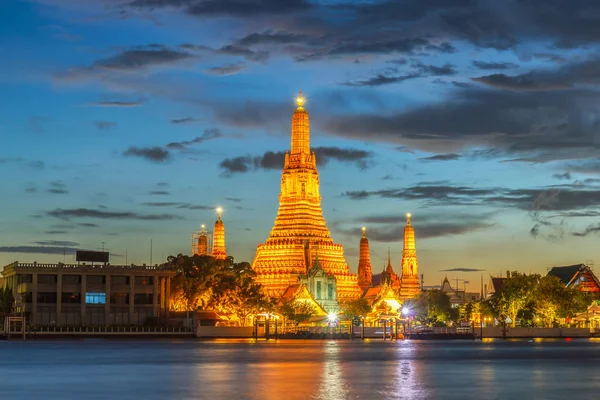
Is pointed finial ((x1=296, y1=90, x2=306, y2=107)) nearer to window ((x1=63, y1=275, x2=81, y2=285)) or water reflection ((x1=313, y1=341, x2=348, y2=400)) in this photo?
window ((x1=63, y1=275, x2=81, y2=285))

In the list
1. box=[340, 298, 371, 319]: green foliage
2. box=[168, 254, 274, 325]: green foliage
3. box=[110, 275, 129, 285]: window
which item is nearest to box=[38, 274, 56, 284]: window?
box=[110, 275, 129, 285]: window

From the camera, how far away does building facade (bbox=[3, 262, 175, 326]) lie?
148250 millimetres

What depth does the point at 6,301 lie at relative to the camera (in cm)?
15150

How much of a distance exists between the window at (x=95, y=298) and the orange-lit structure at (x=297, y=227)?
129 ft

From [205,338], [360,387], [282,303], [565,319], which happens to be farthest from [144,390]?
[565,319]

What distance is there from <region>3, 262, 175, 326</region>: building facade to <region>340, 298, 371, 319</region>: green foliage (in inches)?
1541

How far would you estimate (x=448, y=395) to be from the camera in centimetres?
5316

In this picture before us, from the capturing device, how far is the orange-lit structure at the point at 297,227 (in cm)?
18688

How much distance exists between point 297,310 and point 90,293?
34.3 metres

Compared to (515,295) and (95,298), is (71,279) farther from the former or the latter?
(515,295)

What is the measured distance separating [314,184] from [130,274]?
46737mm

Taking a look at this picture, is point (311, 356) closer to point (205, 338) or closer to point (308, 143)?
point (205, 338)

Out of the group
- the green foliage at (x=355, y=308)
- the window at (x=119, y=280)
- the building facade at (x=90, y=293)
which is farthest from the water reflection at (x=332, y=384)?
the green foliage at (x=355, y=308)

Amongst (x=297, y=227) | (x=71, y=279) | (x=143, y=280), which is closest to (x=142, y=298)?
(x=143, y=280)
